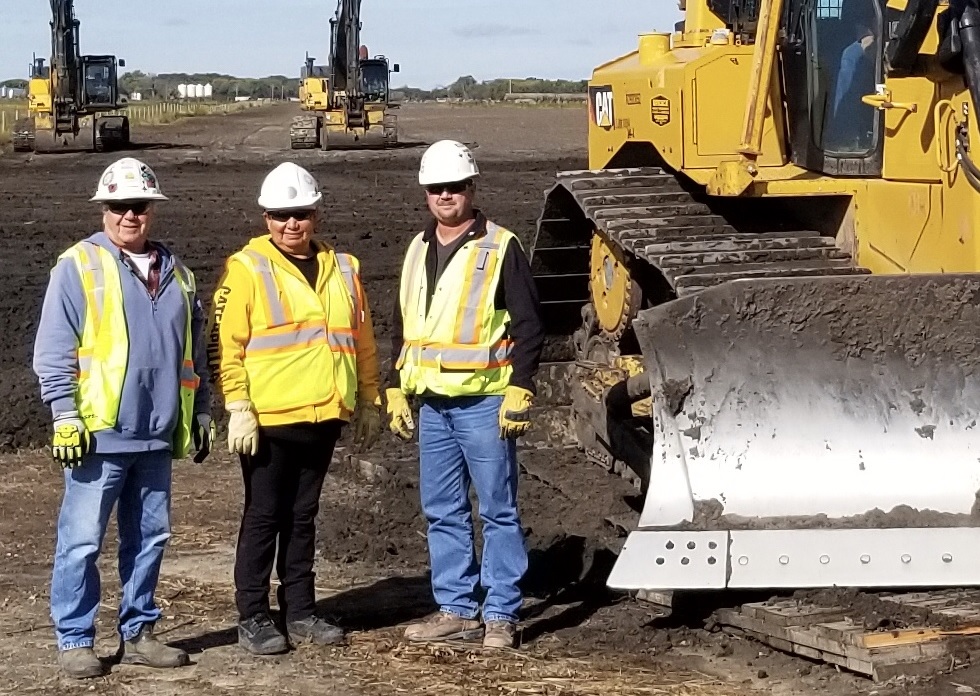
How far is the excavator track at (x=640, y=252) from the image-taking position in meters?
7.21

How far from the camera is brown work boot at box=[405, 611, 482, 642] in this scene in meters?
5.97

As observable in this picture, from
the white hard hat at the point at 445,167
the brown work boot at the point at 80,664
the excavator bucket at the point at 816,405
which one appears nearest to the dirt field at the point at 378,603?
the brown work boot at the point at 80,664

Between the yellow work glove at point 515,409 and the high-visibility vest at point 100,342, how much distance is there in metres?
1.31

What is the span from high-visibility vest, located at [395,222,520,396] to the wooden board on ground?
1.23m

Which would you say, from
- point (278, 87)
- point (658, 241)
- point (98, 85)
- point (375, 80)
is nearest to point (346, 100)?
point (375, 80)

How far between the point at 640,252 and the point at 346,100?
34.2 m

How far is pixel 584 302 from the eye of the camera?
9656mm

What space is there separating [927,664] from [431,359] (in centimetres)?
199

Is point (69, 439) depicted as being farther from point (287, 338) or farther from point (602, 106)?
point (602, 106)

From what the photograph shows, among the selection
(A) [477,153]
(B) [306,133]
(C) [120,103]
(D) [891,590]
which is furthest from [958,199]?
(C) [120,103]

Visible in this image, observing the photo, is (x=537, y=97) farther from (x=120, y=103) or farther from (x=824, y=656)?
(x=824, y=656)

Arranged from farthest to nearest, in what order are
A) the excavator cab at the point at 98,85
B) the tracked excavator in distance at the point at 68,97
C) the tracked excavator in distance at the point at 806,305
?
the excavator cab at the point at 98,85 → the tracked excavator in distance at the point at 68,97 → the tracked excavator in distance at the point at 806,305

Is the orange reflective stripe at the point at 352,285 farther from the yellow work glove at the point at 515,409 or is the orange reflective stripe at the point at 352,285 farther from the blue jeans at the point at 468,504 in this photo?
the yellow work glove at the point at 515,409

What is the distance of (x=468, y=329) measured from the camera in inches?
231
